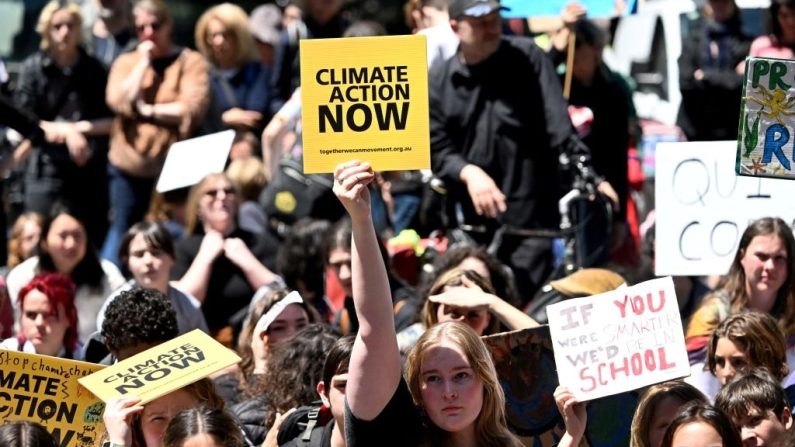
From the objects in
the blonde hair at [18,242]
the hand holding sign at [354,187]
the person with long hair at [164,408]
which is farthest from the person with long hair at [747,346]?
the blonde hair at [18,242]

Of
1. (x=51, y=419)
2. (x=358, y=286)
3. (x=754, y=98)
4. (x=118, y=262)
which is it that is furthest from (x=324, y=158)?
(x=118, y=262)

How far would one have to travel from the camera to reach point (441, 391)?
5543mm

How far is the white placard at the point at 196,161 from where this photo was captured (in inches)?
368

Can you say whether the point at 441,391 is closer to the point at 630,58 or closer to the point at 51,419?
the point at 51,419

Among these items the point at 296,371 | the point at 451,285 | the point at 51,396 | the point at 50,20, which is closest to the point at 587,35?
the point at 451,285

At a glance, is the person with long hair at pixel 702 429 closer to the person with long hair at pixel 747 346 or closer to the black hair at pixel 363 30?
the person with long hair at pixel 747 346

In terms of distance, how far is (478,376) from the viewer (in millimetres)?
5629

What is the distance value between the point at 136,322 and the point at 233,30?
5.41 m

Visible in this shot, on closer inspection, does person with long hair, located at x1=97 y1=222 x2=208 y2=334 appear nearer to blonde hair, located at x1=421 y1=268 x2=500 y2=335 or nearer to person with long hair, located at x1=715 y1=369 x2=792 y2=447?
blonde hair, located at x1=421 y1=268 x2=500 y2=335

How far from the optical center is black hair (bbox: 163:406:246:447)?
5859mm

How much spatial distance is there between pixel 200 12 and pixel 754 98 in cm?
1037

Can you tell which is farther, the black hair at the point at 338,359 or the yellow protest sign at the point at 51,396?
the yellow protest sign at the point at 51,396

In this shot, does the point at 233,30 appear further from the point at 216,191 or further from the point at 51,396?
the point at 51,396

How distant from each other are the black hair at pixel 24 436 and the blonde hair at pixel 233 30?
6.71m
